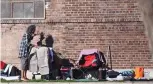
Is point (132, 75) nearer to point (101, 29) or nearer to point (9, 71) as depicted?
point (101, 29)

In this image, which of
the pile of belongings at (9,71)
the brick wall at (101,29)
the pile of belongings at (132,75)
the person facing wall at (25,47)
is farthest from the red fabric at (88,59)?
the pile of belongings at (9,71)

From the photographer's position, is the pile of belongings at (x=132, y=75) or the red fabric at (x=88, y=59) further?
the red fabric at (x=88, y=59)

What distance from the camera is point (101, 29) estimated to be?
14906mm

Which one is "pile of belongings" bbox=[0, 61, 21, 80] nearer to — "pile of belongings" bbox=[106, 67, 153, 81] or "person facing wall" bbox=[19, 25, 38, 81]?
"person facing wall" bbox=[19, 25, 38, 81]

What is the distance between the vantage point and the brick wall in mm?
14867

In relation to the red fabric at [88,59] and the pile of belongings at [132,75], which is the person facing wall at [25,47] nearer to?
the red fabric at [88,59]

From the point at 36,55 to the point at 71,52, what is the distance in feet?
4.34

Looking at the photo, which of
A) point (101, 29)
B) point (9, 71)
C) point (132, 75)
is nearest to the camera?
point (132, 75)

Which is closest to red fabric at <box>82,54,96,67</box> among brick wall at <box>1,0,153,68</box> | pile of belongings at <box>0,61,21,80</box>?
brick wall at <box>1,0,153,68</box>

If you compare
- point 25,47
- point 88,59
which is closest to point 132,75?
point 88,59

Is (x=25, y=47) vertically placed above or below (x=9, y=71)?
above

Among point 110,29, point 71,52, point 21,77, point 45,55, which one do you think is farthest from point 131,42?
point 21,77

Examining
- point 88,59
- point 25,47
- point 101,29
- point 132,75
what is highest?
point 101,29

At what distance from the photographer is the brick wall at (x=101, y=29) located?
48.8 ft
